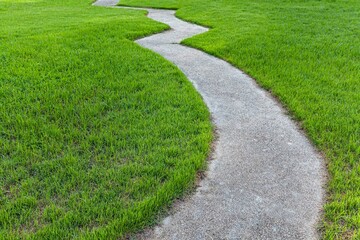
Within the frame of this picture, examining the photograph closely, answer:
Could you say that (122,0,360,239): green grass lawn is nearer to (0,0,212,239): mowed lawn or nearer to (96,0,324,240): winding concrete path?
(96,0,324,240): winding concrete path

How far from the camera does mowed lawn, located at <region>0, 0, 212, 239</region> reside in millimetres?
2557

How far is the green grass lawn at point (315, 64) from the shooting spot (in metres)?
2.99

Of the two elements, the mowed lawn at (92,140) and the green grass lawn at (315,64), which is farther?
the green grass lawn at (315,64)

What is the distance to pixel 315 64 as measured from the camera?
238 inches

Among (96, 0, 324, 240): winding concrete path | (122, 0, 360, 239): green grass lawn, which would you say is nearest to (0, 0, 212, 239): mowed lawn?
(96, 0, 324, 240): winding concrete path

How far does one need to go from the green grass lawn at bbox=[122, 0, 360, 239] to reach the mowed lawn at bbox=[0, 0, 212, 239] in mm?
1255

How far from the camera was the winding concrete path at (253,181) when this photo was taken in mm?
2471

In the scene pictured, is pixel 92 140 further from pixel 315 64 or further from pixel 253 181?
pixel 315 64

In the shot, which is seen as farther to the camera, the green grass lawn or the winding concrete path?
the green grass lawn

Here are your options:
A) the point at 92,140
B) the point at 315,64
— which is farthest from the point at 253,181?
the point at 315,64

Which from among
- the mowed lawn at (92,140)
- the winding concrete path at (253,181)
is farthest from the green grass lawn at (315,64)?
the mowed lawn at (92,140)

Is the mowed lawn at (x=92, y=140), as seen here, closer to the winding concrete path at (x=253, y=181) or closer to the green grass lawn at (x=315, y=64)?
the winding concrete path at (x=253, y=181)

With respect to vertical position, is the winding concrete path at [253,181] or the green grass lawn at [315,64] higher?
the green grass lawn at [315,64]

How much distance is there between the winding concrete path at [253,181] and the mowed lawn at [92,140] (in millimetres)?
198
